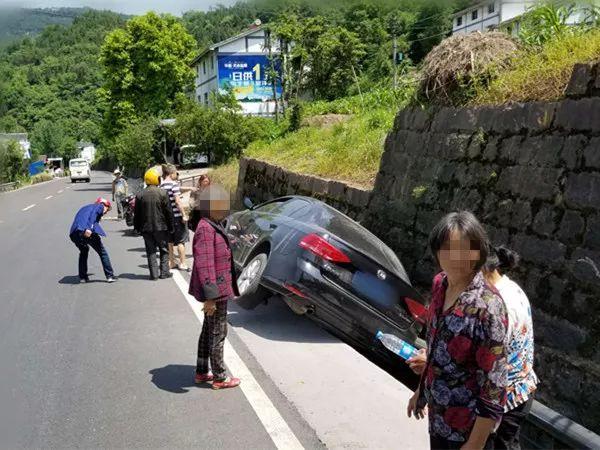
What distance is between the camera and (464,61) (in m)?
8.64

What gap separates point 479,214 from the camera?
7.41 metres

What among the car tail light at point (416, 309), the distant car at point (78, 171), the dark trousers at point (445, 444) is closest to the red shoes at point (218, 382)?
the car tail light at point (416, 309)

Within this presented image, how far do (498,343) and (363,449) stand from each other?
202cm

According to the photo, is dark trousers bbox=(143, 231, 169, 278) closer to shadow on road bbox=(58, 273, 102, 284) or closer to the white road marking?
shadow on road bbox=(58, 273, 102, 284)

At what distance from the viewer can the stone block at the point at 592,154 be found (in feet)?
18.7

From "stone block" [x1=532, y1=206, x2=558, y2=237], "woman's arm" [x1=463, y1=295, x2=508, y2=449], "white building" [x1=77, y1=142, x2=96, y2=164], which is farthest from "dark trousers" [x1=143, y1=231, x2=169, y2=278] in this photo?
"white building" [x1=77, y1=142, x2=96, y2=164]

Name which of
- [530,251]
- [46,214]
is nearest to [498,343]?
[530,251]

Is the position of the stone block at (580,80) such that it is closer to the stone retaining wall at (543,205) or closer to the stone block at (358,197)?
the stone retaining wall at (543,205)

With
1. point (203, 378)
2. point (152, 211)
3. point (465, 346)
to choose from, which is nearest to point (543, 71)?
point (203, 378)

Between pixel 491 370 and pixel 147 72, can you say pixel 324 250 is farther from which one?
pixel 147 72

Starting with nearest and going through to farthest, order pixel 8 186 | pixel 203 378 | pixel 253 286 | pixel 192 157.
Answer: pixel 203 378, pixel 253 286, pixel 192 157, pixel 8 186

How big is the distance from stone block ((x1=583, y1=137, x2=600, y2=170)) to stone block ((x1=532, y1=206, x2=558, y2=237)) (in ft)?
1.84

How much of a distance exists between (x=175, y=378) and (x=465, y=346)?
375cm

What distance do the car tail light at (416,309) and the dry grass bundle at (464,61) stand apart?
3.23 metres
